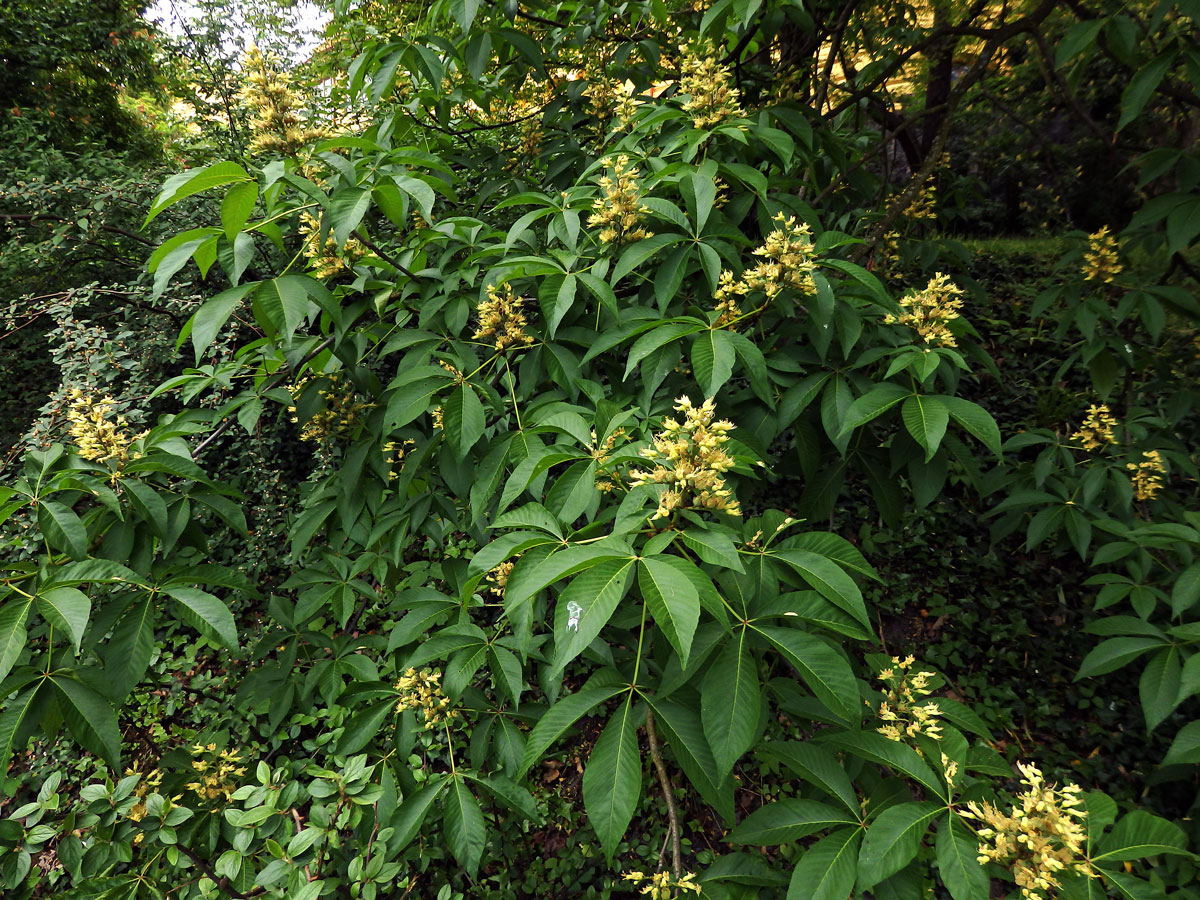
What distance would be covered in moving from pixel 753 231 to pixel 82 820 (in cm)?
286

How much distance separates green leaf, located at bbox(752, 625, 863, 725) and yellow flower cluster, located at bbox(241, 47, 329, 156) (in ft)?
5.24

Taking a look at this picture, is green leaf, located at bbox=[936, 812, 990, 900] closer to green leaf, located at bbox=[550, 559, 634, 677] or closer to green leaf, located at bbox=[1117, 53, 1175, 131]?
green leaf, located at bbox=[550, 559, 634, 677]

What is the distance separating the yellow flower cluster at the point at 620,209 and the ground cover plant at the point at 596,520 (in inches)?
0.4

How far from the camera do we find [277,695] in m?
2.21

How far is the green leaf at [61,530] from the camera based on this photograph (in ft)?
4.59

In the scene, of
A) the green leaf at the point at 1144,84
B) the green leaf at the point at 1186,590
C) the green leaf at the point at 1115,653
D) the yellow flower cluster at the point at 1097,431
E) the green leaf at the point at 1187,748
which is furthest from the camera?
the yellow flower cluster at the point at 1097,431

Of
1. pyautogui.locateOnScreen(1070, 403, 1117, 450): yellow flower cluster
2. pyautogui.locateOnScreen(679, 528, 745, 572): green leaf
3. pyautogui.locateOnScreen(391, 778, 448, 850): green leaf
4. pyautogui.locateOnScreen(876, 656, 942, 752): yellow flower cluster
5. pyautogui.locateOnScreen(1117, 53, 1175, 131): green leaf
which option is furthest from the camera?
pyautogui.locateOnScreen(1070, 403, 1117, 450): yellow flower cluster

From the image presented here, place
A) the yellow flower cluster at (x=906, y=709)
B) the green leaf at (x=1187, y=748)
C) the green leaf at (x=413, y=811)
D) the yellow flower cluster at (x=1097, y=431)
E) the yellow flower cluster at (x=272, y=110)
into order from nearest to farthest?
1. the yellow flower cluster at (x=906, y=709)
2. the yellow flower cluster at (x=272, y=110)
3. the green leaf at (x=413, y=811)
4. the green leaf at (x=1187, y=748)
5. the yellow flower cluster at (x=1097, y=431)

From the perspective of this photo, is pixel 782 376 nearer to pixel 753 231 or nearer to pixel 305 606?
pixel 753 231

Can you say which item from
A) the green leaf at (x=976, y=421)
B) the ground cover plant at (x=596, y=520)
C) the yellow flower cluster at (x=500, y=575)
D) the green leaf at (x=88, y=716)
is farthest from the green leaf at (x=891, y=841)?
the green leaf at (x=88, y=716)

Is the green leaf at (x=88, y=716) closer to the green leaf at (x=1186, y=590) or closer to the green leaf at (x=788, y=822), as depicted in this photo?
the green leaf at (x=788, y=822)

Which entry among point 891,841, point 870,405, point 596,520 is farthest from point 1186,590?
point 596,520

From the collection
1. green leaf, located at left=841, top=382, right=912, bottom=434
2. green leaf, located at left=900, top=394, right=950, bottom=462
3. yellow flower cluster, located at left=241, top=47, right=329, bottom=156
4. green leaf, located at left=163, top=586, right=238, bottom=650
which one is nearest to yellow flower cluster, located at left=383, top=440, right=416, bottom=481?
green leaf, located at left=163, top=586, right=238, bottom=650

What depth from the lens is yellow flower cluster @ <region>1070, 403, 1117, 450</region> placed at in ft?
8.73
